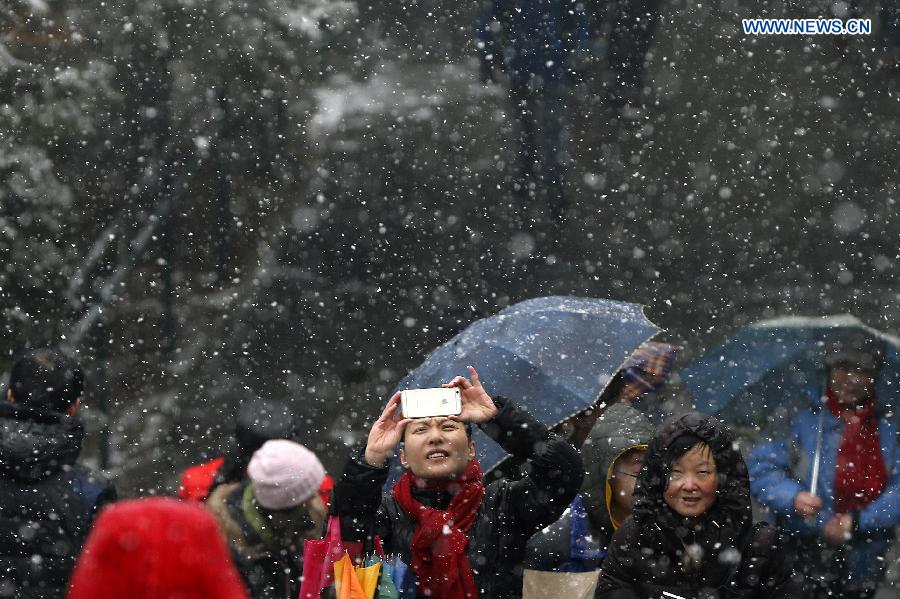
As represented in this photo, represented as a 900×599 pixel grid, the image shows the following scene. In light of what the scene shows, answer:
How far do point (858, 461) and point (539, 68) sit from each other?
5240 mm

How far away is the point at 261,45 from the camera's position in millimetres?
9430

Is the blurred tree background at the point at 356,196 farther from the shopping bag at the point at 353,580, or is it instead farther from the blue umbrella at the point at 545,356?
the shopping bag at the point at 353,580

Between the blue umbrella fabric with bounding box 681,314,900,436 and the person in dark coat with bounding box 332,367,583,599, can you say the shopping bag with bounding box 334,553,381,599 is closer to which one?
the person in dark coat with bounding box 332,367,583,599

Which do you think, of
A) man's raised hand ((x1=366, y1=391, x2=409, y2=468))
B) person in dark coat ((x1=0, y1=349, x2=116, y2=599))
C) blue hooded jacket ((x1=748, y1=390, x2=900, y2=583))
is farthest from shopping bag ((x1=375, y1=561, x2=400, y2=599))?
blue hooded jacket ((x1=748, y1=390, x2=900, y2=583))

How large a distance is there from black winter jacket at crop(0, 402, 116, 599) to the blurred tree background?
3795mm

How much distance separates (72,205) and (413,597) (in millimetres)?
5894

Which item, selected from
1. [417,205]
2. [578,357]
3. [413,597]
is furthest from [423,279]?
[413,597]

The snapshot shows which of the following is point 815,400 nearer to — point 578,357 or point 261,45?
point 578,357

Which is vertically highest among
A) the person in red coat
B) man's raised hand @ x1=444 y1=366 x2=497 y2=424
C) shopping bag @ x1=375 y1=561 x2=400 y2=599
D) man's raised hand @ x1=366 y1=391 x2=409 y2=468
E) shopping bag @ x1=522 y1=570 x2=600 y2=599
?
man's raised hand @ x1=444 y1=366 x2=497 y2=424

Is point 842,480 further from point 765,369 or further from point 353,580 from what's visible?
point 353,580

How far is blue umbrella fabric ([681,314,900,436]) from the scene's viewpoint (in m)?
4.98

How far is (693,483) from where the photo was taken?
3.36m

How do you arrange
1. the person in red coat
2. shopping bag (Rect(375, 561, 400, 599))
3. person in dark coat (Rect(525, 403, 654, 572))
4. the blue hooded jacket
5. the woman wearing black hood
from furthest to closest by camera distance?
the blue hooded jacket → person in dark coat (Rect(525, 403, 654, 572)) → shopping bag (Rect(375, 561, 400, 599)) → the woman wearing black hood → the person in red coat

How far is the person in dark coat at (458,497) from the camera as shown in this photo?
3.55m
